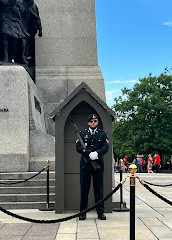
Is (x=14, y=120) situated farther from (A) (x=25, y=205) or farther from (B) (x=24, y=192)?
(A) (x=25, y=205)

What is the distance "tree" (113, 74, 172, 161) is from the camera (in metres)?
34.5

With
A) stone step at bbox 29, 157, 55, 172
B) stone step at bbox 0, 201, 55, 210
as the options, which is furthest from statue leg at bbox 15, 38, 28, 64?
stone step at bbox 0, 201, 55, 210

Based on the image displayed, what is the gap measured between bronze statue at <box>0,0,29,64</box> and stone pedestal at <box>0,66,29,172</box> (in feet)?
6.97

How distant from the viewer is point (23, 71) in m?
10.8

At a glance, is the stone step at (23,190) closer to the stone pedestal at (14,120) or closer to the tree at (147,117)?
the stone pedestal at (14,120)

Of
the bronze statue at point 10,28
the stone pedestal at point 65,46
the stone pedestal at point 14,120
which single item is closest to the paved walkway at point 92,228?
the stone pedestal at point 14,120

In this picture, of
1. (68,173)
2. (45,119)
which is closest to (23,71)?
(45,119)

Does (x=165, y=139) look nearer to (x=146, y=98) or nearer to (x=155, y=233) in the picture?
(x=146, y=98)

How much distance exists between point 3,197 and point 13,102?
10.2ft

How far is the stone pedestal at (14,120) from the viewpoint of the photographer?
32.1 feet

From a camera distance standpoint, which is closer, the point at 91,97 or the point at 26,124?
the point at 91,97

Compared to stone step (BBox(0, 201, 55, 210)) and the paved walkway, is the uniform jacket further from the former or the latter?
stone step (BBox(0, 201, 55, 210))

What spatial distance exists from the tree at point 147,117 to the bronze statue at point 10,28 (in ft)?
75.5

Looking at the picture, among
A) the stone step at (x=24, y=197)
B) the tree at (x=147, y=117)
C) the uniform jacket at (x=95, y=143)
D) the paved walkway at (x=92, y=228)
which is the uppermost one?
the tree at (x=147, y=117)
